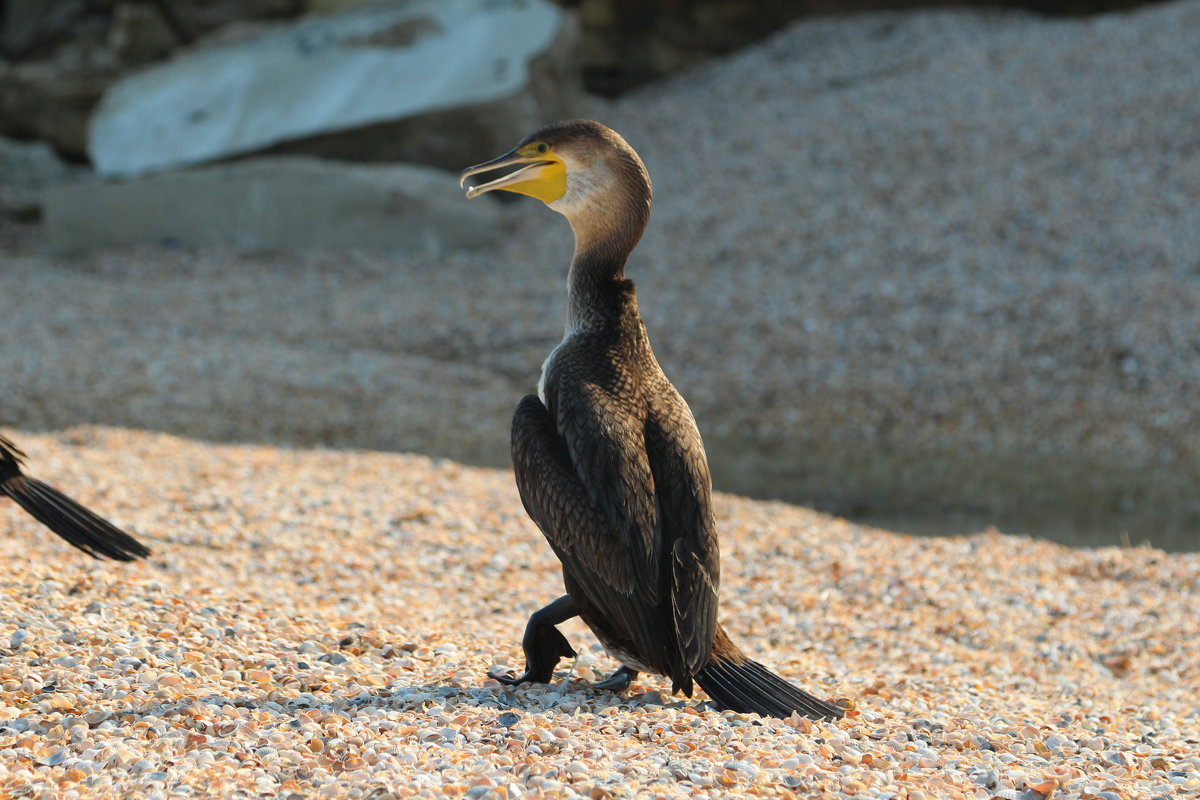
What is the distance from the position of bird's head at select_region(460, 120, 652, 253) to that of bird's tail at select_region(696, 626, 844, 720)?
1.25 metres

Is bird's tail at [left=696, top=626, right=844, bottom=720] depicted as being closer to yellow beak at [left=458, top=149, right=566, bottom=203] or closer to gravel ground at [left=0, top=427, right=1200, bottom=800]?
gravel ground at [left=0, top=427, right=1200, bottom=800]

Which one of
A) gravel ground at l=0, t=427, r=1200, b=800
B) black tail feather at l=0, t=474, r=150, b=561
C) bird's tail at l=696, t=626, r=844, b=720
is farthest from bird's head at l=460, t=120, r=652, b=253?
black tail feather at l=0, t=474, r=150, b=561

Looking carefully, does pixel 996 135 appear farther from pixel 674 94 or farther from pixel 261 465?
pixel 261 465

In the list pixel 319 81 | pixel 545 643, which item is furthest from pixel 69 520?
pixel 319 81

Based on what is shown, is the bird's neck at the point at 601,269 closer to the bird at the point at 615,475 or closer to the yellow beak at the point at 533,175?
the bird at the point at 615,475

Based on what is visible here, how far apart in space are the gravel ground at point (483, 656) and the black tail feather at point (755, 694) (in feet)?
0.15

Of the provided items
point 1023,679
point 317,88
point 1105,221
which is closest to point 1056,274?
point 1105,221

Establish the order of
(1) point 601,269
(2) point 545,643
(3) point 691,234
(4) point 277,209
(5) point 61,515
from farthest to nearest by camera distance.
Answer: (4) point 277,209 < (3) point 691,234 < (5) point 61,515 < (1) point 601,269 < (2) point 545,643

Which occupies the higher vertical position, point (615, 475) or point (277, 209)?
point (615, 475)

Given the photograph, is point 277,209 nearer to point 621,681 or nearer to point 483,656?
point 483,656

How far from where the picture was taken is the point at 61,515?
410 centimetres

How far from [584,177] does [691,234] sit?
8.29 metres

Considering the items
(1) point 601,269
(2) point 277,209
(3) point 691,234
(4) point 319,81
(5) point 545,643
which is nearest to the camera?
(5) point 545,643

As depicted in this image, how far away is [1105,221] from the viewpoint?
11016 mm
